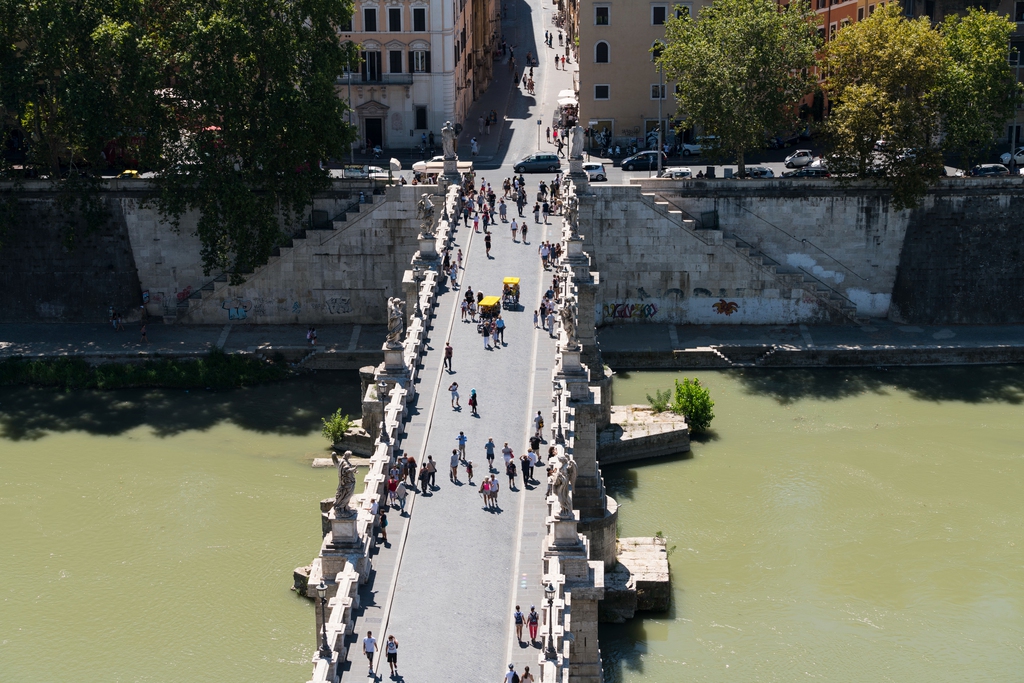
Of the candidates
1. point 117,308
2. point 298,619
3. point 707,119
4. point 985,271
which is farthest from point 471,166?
point 298,619

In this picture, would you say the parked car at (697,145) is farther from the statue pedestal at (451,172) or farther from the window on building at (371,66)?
the window on building at (371,66)

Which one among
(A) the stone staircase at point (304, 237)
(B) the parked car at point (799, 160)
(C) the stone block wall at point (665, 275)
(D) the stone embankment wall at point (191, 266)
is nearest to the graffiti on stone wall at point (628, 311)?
(C) the stone block wall at point (665, 275)

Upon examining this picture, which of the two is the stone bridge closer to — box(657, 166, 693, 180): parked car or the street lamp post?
box(657, 166, 693, 180): parked car

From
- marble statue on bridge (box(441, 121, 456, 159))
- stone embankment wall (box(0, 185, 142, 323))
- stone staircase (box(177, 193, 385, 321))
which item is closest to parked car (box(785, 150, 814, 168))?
marble statue on bridge (box(441, 121, 456, 159))

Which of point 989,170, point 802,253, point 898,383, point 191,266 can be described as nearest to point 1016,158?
point 989,170

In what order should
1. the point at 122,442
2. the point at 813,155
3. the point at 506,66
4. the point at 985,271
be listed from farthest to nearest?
the point at 506,66 < the point at 813,155 < the point at 985,271 < the point at 122,442

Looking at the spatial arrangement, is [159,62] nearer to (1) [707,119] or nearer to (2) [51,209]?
(2) [51,209]

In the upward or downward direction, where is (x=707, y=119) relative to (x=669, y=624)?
upward
